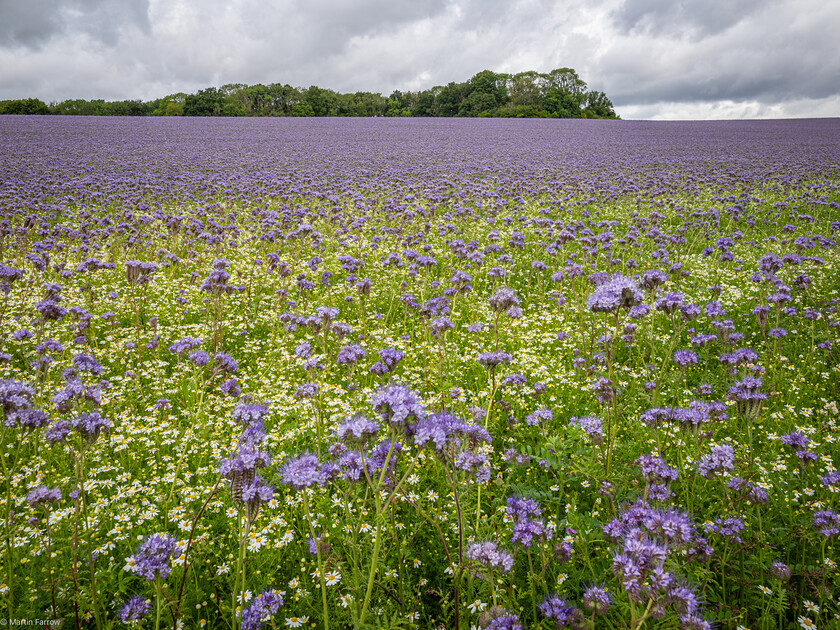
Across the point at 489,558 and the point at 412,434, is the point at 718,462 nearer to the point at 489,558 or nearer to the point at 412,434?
the point at 489,558

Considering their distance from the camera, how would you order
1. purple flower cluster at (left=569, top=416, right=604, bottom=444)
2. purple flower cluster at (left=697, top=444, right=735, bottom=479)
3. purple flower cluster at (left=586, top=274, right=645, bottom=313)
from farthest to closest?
purple flower cluster at (left=586, top=274, right=645, bottom=313) → purple flower cluster at (left=569, top=416, right=604, bottom=444) → purple flower cluster at (left=697, top=444, right=735, bottom=479)

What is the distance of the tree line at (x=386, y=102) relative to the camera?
56656 millimetres

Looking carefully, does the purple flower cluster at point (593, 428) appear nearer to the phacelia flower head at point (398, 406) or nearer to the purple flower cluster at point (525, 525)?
the purple flower cluster at point (525, 525)

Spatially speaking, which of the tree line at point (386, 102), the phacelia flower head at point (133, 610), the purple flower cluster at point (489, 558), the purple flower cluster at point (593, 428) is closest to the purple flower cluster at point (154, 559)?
the phacelia flower head at point (133, 610)

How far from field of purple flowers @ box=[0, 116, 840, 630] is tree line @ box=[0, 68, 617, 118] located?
56.3 meters

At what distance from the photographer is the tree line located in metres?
56.7

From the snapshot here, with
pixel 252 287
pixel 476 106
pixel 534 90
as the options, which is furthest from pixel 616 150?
pixel 534 90

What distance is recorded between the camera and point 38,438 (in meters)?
3.76

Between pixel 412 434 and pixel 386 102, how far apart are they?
7141 centimetres

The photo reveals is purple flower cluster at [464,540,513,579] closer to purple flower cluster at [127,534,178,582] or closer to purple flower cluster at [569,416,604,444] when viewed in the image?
purple flower cluster at [569,416,604,444]

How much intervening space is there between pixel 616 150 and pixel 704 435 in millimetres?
26608

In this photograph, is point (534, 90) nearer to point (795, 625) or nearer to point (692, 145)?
point (692, 145)

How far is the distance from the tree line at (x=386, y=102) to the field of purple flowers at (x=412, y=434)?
56.3 meters

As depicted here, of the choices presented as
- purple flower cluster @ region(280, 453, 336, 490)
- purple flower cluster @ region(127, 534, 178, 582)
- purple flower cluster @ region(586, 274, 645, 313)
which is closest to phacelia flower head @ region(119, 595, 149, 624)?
purple flower cluster @ region(127, 534, 178, 582)
